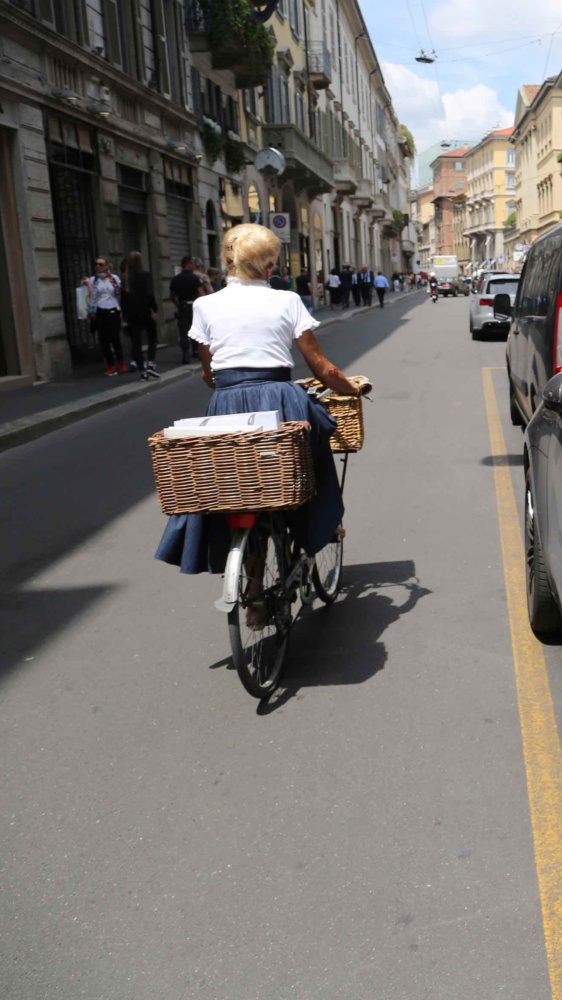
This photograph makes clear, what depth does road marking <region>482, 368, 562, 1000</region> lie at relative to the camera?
276 centimetres

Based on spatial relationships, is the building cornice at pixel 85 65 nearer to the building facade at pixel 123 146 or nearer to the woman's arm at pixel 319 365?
the building facade at pixel 123 146

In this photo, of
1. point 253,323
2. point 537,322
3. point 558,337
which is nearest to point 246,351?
point 253,323

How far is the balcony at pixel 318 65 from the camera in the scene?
154ft

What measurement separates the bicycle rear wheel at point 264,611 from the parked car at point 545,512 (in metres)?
1.05

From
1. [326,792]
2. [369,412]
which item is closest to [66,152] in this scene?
[369,412]

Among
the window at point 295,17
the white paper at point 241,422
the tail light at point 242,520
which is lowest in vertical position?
the tail light at point 242,520

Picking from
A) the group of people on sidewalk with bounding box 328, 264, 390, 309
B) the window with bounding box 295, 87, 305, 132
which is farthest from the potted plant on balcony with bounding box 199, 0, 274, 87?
the group of people on sidewalk with bounding box 328, 264, 390, 309

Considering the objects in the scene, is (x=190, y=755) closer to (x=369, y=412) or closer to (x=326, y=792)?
(x=326, y=792)

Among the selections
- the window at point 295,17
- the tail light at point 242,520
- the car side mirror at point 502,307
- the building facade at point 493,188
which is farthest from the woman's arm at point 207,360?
the building facade at point 493,188

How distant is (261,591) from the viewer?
4.34m

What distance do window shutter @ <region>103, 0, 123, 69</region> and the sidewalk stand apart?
19.7ft

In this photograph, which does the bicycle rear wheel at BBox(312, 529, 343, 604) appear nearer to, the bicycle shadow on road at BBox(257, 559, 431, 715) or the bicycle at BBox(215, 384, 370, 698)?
the bicycle shadow on road at BBox(257, 559, 431, 715)

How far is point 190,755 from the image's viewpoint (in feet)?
12.5

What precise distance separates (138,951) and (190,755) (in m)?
1.14
